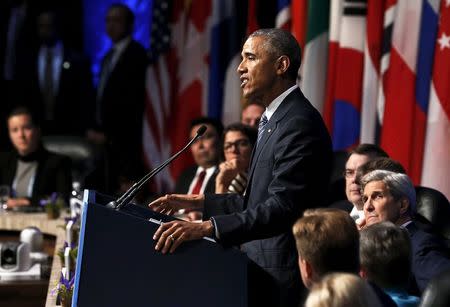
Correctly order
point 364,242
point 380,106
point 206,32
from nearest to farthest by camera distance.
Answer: point 364,242 < point 380,106 < point 206,32

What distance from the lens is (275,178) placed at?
2926 mm

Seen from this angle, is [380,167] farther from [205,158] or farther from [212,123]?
[212,123]

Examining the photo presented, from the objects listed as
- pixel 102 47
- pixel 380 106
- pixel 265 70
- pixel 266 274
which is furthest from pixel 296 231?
pixel 102 47

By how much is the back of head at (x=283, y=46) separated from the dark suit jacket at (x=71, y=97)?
5.36 m

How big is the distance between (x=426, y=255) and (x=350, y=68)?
274 centimetres

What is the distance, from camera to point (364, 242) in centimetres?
276

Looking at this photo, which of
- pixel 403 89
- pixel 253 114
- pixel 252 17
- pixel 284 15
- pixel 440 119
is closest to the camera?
pixel 440 119

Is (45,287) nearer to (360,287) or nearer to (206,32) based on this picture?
(360,287)

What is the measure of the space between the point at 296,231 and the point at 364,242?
0.30 metres

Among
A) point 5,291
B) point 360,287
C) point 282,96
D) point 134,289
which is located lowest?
point 5,291

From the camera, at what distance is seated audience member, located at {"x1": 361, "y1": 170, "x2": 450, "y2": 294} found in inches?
135

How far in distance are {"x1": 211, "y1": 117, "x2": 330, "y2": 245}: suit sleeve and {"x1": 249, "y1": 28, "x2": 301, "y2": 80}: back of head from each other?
0.17 metres

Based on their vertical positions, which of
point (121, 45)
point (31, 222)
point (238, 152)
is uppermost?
point (121, 45)

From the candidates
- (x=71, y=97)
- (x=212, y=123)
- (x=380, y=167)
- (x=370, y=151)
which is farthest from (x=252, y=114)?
(x=71, y=97)
